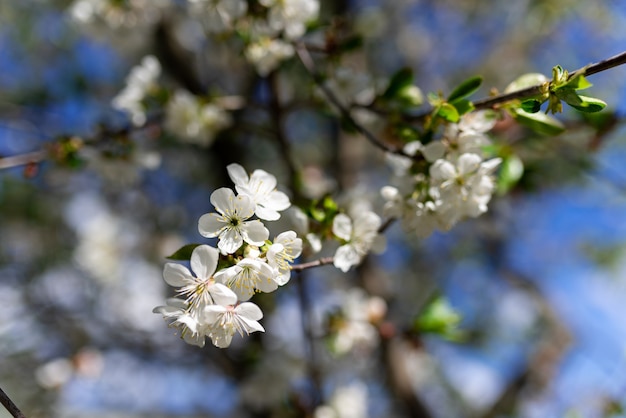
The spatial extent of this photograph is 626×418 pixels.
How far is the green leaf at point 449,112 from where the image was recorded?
31.2 inches

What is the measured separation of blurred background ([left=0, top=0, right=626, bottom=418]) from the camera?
1749 mm

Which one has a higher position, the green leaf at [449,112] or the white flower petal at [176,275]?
the green leaf at [449,112]

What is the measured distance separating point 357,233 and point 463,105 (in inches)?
11.0

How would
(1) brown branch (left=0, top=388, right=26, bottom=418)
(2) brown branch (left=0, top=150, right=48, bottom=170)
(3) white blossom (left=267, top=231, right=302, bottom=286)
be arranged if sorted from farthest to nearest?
(2) brown branch (left=0, top=150, right=48, bottom=170)
(3) white blossom (left=267, top=231, right=302, bottom=286)
(1) brown branch (left=0, top=388, right=26, bottom=418)

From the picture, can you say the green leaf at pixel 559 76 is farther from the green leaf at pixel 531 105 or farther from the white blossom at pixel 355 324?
the white blossom at pixel 355 324

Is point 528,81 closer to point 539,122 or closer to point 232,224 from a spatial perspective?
point 539,122

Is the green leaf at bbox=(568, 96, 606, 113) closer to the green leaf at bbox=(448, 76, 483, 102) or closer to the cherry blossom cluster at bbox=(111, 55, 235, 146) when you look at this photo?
the green leaf at bbox=(448, 76, 483, 102)

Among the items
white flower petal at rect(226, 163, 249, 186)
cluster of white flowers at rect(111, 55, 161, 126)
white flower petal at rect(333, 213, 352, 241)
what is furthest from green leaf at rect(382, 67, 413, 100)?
cluster of white flowers at rect(111, 55, 161, 126)

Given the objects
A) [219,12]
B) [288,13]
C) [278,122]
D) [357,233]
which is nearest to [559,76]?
[357,233]

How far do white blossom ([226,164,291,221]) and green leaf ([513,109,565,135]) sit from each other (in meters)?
0.40

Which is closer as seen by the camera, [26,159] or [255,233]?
[255,233]

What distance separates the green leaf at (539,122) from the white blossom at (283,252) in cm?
41

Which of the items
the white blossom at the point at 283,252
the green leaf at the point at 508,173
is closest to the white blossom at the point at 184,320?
the white blossom at the point at 283,252

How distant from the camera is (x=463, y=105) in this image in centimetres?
81
